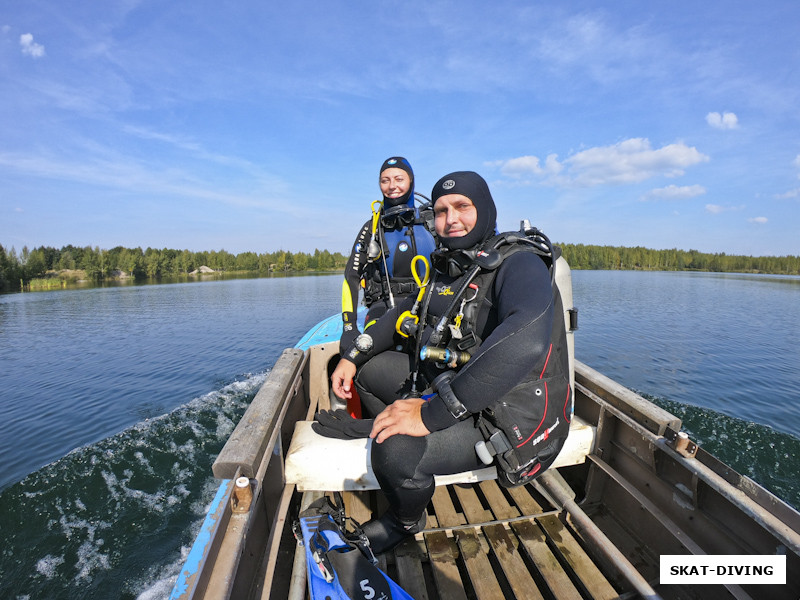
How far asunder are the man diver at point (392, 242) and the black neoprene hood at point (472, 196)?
6.64 feet

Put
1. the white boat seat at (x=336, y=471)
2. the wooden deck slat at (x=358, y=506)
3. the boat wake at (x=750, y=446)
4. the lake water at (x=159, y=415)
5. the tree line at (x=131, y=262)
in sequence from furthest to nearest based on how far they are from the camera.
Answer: the tree line at (x=131, y=262), the boat wake at (x=750, y=446), the lake water at (x=159, y=415), the wooden deck slat at (x=358, y=506), the white boat seat at (x=336, y=471)

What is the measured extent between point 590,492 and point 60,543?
5.48 m

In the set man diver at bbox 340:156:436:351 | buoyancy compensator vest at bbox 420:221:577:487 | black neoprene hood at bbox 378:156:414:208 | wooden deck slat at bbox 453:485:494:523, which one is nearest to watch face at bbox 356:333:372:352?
buoyancy compensator vest at bbox 420:221:577:487

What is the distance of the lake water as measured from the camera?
4.12 metres

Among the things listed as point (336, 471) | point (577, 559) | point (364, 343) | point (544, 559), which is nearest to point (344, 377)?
point (364, 343)

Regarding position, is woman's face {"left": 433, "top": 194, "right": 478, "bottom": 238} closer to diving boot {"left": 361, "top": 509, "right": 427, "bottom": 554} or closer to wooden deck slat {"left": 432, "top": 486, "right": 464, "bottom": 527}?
diving boot {"left": 361, "top": 509, "right": 427, "bottom": 554}

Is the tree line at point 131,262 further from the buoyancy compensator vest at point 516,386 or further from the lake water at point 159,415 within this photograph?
the buoyancy compensator vest at point 516,386

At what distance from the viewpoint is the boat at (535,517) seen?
72.5 inches

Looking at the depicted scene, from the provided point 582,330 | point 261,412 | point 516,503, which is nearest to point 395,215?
point 261,412

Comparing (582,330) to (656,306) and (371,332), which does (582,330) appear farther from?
(371,332)

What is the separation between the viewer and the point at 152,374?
10.5 meters

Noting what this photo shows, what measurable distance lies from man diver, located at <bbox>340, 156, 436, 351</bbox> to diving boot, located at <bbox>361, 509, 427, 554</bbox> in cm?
215

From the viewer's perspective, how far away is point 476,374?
5.85ft

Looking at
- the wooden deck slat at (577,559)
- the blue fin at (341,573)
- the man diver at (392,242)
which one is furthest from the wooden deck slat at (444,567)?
the man diver at (392,242)
